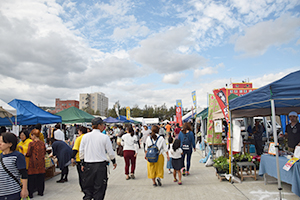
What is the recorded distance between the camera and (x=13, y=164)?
2836mm

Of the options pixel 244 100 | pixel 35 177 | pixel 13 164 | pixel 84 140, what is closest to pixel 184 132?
pixel 244 100

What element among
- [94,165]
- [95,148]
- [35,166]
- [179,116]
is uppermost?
[179,116]

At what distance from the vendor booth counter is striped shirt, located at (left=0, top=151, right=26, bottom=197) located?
550cm

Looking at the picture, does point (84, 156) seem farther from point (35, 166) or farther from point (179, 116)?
point (179, 116)

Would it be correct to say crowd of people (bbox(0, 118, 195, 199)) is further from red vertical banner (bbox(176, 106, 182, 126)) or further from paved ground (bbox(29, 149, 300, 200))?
red vertical banner (bbox(176, 106, 182, 126))

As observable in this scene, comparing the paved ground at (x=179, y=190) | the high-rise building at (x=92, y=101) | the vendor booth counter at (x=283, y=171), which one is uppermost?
the high-rise building at (x=92, y=101)

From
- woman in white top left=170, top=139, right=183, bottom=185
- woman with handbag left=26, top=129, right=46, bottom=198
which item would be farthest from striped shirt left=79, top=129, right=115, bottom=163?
woman in white top left=170, top=139, right=183, bottom=185

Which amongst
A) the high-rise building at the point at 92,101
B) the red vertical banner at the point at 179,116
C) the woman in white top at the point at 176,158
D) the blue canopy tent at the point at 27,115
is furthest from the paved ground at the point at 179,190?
the high-rise building at the point at 92,101

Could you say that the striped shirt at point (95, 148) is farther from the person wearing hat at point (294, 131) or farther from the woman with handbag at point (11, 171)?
the person wearing hat at point (294, 131)

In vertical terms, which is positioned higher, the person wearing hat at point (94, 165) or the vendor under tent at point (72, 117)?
the vendor under tent at point (72, 117)

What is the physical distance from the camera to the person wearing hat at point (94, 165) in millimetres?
3857

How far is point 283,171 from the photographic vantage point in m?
5.18

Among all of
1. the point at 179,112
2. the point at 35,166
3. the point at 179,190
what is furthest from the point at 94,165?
the point at 179,112

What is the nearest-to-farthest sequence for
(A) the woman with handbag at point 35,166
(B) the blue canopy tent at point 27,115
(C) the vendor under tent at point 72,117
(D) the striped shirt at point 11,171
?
(D) the striped shirt at point 11,171
(A) the woman with handbag at point 35,166
(B) the blue canopy tent at point 27,115
(C) the vendor under tent at point 72,117
